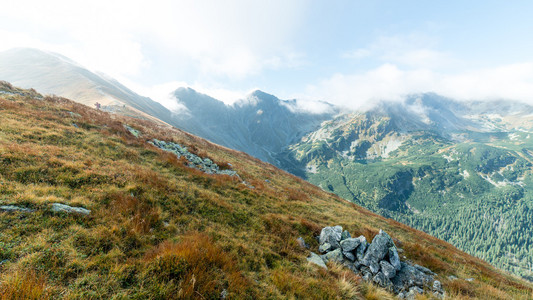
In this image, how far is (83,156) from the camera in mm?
11031

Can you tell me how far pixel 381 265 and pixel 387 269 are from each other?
26 centimetres

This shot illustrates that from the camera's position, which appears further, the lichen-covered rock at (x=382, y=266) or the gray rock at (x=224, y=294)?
the lichen-covered rock at (x=382, y=266)

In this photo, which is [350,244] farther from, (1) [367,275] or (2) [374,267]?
(1) [367,275]

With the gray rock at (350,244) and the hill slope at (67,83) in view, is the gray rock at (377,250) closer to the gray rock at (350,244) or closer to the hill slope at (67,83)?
the gray rock at (350,244)

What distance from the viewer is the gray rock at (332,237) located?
10383mm

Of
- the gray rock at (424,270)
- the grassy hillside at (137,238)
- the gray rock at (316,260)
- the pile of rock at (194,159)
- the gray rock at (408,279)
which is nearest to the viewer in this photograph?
the grassy hillside at (137,238)

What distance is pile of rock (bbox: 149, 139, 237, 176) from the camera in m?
18.5

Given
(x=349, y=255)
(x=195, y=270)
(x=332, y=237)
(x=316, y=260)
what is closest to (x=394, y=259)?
(x=349, y=255)

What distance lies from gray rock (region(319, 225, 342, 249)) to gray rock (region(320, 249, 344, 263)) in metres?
0.78

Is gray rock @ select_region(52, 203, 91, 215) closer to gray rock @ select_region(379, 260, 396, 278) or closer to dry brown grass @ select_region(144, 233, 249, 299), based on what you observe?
dry brown grass @ select_region(144, 233, 249, 299)

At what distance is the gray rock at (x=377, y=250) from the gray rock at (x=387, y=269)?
257mm

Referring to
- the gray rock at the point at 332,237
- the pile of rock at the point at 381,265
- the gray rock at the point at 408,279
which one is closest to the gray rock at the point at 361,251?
the pile of rock at the point at 381,265

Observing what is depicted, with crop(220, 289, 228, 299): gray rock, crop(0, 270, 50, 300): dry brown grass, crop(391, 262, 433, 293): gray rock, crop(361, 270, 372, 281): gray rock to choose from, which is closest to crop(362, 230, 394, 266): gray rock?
crop(361, 270, 372, 281): gray rock

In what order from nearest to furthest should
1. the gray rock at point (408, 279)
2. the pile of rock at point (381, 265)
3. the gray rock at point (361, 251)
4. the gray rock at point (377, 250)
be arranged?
the pile of rock at point (381, 265) → the gray rock at point (408, 279) → the gray rock at point (377, 250) → the gray rock at point (361, 251)
